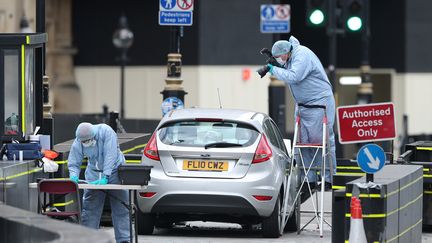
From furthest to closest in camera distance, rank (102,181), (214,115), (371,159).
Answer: (214,115) < (102,181) < (371,159)

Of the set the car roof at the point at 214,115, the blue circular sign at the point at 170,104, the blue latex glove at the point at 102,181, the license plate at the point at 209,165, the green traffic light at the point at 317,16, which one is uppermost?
the green traffic light at the point at 317,16

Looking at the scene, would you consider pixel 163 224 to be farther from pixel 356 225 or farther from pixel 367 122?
pixel 356 225

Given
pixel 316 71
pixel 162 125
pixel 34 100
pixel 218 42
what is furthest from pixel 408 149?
A: pixel 218 42

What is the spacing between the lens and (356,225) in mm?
13102

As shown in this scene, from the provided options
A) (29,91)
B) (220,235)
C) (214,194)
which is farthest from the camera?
(220,235)

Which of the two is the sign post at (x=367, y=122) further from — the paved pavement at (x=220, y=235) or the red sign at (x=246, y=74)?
the red sign at (x=246, y=74)

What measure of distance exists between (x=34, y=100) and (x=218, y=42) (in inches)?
1101

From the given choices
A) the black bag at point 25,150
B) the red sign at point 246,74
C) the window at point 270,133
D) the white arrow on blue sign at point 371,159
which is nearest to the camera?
the white arrow on blue sign at point 371,159

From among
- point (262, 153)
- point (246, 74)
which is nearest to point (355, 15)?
point (262, 153)

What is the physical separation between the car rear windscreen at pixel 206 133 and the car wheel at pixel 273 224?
2.61 feet

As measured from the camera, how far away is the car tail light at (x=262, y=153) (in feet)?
53.3

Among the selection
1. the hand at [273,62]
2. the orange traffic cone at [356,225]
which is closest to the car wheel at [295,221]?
the hand at [273,62]

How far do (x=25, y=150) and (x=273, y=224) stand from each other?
2.91 meters

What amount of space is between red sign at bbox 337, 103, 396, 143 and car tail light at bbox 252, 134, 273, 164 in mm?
1129
